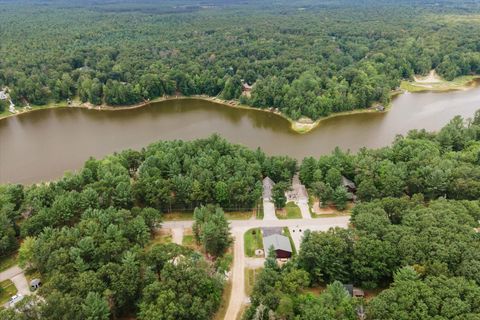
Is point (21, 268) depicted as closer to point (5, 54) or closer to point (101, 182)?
point (101, 182)

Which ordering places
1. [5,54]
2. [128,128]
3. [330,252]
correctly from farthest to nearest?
1. [5,54]
2. [128,128]
3. [330,252]

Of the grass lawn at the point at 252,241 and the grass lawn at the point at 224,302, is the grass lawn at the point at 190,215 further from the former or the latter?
the grass lawn at the point at 224,302

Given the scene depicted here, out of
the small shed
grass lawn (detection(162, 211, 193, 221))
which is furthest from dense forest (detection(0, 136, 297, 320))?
the small shed

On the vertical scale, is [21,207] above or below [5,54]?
below

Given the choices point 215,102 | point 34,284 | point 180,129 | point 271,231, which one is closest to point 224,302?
point 271,231

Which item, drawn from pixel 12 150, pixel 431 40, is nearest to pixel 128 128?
pixel 12 150

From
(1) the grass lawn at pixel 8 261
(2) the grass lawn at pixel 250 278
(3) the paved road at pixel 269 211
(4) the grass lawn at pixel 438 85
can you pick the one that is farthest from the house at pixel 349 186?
(4) the grass lawn at pixel 438 85
